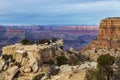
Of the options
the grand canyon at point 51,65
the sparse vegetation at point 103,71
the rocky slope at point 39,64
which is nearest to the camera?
the sparse vegetation at point 103,71

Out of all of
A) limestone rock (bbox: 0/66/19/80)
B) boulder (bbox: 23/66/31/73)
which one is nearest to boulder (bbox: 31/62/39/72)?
boulder (bbox: 23/66/31/73)

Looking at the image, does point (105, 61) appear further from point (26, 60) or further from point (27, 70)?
point (26, 60)

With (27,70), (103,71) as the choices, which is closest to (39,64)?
(27,70)

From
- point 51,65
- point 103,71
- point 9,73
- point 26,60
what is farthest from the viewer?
point 26,60

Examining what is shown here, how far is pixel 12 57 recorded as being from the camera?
8069 centimetres

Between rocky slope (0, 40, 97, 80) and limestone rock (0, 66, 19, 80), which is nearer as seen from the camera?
rocky slope (0, 40, 97, 80)

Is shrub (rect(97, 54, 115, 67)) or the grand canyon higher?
shrub (rect(97, 54, 115, 67))

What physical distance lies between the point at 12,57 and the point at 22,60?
4678 mm

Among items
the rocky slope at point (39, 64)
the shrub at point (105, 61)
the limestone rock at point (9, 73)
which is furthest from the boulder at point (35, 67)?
the shrub at point (105, 61)

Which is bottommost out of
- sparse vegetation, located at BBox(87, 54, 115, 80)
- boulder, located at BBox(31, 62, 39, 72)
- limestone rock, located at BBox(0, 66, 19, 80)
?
limestone rock, located at BBox(0, 66, 19, 80)

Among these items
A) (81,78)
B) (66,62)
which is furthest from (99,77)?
(66,62)

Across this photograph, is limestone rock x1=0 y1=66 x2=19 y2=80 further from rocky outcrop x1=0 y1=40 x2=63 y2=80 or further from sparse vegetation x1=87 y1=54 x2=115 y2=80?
sparse vegetation x1=87 y1=54 x2=115 y2=80

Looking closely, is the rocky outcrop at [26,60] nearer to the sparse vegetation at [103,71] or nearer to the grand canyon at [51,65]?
the grand canyon at [51,65]

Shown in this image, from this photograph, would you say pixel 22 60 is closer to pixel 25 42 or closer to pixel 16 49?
pixel 16 49
